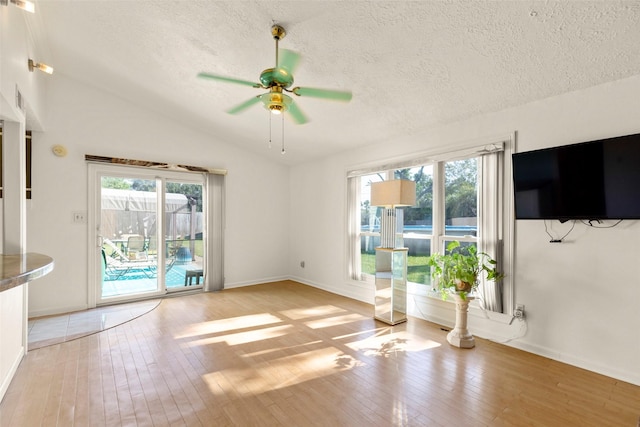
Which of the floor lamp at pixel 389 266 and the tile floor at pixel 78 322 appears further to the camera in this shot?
the floor lamp at pixel 389 266

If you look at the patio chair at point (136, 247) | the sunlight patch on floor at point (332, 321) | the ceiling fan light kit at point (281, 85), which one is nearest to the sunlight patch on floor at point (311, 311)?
the sunlight patch on floor at point (332, 321)

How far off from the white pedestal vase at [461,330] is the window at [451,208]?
33 cm

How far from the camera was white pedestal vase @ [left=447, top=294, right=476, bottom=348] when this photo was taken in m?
3.00

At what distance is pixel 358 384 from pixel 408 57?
277 cm

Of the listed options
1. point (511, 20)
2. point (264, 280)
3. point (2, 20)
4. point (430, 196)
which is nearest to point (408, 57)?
point (511, 20)

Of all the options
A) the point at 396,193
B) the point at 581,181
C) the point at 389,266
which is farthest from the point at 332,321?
the point at 581,181

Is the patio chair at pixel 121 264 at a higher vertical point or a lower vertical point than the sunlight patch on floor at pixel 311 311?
higher

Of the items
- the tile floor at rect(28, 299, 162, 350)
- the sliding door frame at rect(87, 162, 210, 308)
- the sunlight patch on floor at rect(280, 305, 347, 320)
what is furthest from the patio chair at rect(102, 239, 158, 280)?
the sunlight patch on floor at rect(280, 305, 347, 320)

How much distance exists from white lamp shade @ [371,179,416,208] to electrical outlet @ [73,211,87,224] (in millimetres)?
4083

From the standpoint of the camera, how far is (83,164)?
418 centimetres

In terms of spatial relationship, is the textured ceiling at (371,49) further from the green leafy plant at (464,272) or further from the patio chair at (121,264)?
the patio chair at (121,264)

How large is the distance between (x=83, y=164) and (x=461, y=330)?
17.3 feet

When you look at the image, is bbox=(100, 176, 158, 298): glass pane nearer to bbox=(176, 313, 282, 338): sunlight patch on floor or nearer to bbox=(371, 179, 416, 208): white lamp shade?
bbox=(176, 313, 282, 338): sunlight patch on floor

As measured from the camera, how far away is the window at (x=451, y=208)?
124 inches
